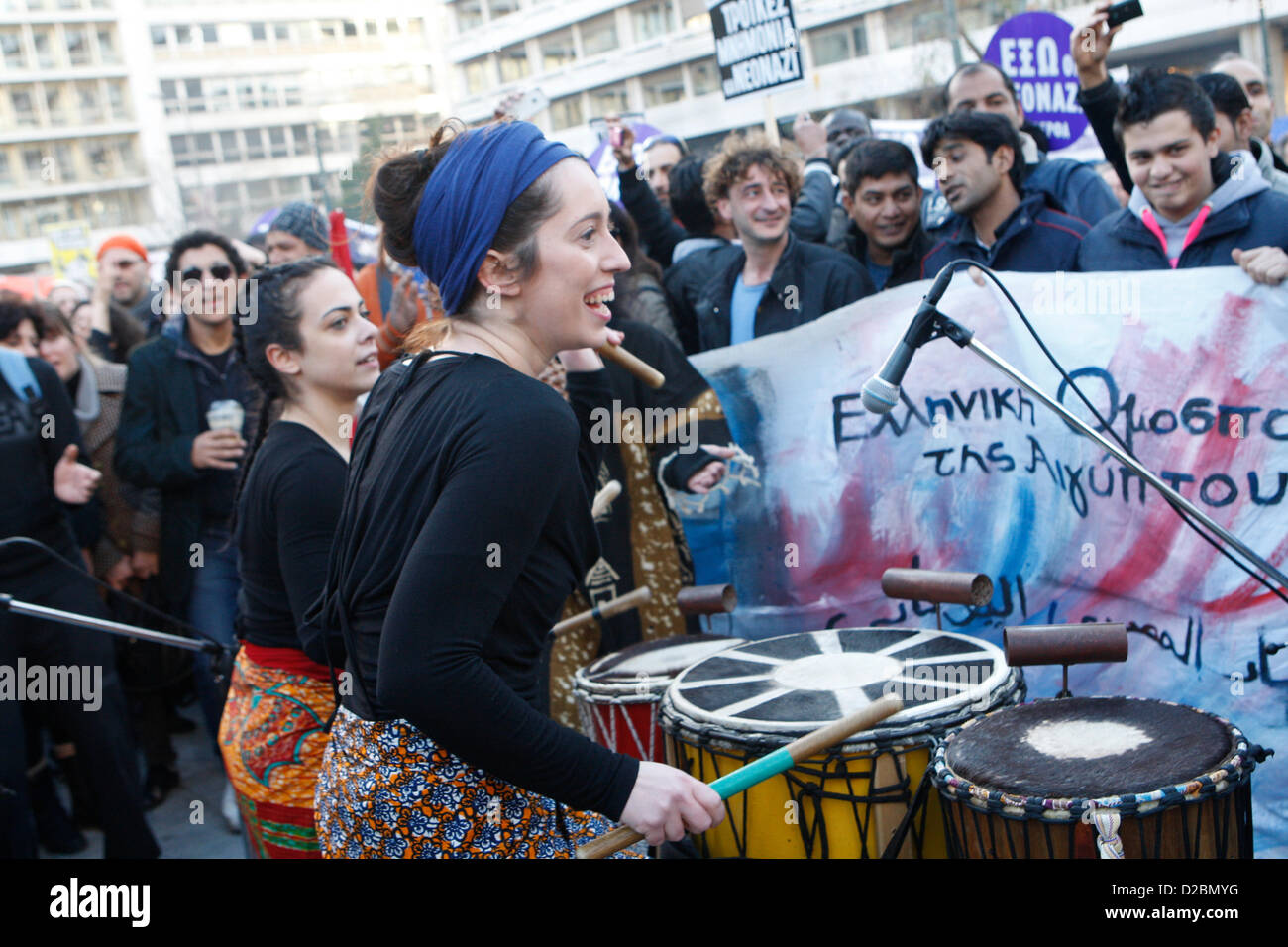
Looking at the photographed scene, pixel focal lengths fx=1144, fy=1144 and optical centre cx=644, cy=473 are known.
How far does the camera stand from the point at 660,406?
3969mm

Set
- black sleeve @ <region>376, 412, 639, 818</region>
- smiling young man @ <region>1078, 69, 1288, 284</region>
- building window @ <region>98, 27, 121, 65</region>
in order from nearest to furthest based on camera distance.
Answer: black sleeve @ <region>376, 412, 639, 818</region> < smiling young man @ <region>1078, 69, 1288, 284</region> < building window @ <region>98, 27, 121, 65</region>

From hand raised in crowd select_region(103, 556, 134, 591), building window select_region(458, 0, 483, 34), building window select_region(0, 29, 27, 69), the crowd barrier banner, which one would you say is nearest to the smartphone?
the crowd barrier banner

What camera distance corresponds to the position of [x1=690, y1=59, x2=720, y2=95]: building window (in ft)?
139

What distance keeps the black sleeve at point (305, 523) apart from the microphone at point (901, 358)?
3.58 ft

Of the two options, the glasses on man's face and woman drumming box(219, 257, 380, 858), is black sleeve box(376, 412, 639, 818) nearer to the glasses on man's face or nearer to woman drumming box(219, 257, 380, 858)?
woman drumming box(219, 257, 380, 858)

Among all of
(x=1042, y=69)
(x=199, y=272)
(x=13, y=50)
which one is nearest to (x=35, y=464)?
(x=199, y=272)

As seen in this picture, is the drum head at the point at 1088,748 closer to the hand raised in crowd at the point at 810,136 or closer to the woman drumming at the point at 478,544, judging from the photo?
the woman drumming at the point at 478,544

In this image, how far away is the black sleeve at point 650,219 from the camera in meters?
5.62

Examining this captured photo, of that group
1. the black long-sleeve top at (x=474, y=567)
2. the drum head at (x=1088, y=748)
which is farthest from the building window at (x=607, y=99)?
the black long-sleeve top at (x=474, y=567)

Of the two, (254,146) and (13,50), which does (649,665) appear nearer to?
(254,146)

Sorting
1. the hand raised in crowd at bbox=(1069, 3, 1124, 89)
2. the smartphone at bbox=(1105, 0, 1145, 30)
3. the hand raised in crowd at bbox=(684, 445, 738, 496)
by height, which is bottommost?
the hand raised in crowd at bbox=(684, 445, 738, 496)

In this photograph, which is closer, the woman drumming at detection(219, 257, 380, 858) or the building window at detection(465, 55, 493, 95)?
the woman drumming at detection(219, 257, 380, 858)

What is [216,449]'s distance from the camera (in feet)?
14.6

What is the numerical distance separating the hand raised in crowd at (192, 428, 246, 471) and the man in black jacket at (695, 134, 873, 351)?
1904 mm
